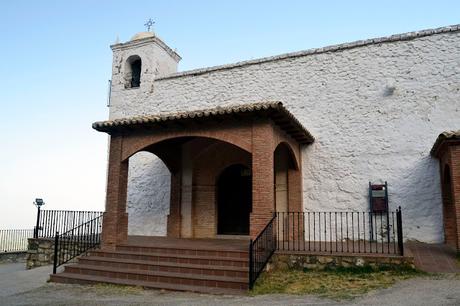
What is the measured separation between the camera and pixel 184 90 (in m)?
14.5

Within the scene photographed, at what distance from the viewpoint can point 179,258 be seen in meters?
8.94

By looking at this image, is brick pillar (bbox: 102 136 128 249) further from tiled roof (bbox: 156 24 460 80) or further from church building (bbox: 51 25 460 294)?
tiled roof (bbox: 156 24 460 80)

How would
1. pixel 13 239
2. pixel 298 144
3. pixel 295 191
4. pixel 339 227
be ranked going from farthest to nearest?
pixel 13 239 → pixel 298 144 → pixel 295 191 → pixel 339 227

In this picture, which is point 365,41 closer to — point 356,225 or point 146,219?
point 356,225

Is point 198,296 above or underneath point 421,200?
underneath

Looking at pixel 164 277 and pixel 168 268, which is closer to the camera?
pixel 164 277

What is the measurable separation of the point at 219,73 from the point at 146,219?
550 centimetres

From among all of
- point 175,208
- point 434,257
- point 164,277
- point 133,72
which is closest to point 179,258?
point 164,277

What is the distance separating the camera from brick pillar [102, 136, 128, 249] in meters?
10.1

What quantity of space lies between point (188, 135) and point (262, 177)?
2.19m

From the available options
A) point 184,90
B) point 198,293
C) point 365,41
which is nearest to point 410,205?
point 365,41

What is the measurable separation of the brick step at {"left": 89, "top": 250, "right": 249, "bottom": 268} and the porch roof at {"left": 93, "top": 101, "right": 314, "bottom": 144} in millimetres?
3047

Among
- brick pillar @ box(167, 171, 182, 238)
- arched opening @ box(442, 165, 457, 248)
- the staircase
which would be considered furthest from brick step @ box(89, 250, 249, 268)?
arched opening @ box(442, 165, 457, 248)

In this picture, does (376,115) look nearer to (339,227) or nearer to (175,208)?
(339,227)
